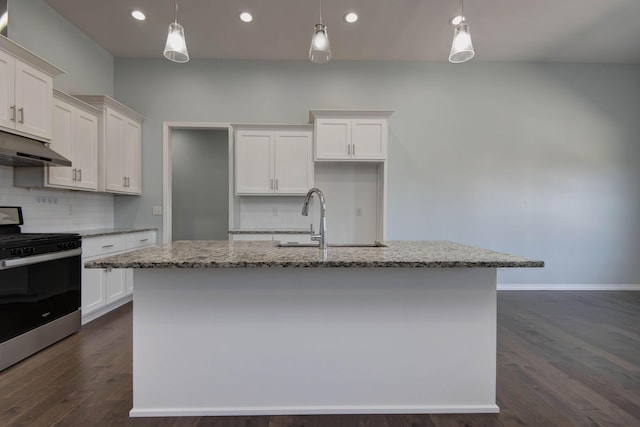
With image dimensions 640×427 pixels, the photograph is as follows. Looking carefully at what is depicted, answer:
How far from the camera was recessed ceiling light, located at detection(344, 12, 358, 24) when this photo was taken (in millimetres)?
3204

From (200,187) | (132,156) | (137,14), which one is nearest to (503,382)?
(132,156)

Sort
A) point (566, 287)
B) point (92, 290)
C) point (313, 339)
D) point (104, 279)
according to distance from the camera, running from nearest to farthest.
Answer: point (313, 339) < point (92, 290) < point (104, 279) < point (566, 287)

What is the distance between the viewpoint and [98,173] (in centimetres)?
341

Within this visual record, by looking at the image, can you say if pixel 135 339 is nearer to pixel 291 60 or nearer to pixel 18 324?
pixel 18 324

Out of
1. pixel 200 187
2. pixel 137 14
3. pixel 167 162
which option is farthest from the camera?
pixel 200 187

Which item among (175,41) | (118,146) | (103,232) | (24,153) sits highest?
(175,41)

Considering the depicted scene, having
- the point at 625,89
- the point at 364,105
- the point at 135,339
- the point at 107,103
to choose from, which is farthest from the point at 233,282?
the point at 625,89

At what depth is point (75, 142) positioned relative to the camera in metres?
3.09

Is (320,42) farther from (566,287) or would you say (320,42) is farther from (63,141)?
(566,287)

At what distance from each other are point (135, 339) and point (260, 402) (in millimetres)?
740

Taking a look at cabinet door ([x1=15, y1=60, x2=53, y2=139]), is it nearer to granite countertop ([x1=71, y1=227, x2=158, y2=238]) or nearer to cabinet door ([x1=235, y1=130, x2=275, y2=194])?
granite countertop ([x1=71, y1=227, x2=158, y2=238])

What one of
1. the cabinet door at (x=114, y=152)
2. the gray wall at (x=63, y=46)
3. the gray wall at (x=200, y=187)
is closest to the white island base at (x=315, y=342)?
the cabinet door at (x=114, y=152)

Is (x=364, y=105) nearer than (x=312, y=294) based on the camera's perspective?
No

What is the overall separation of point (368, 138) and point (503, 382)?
280 cm
